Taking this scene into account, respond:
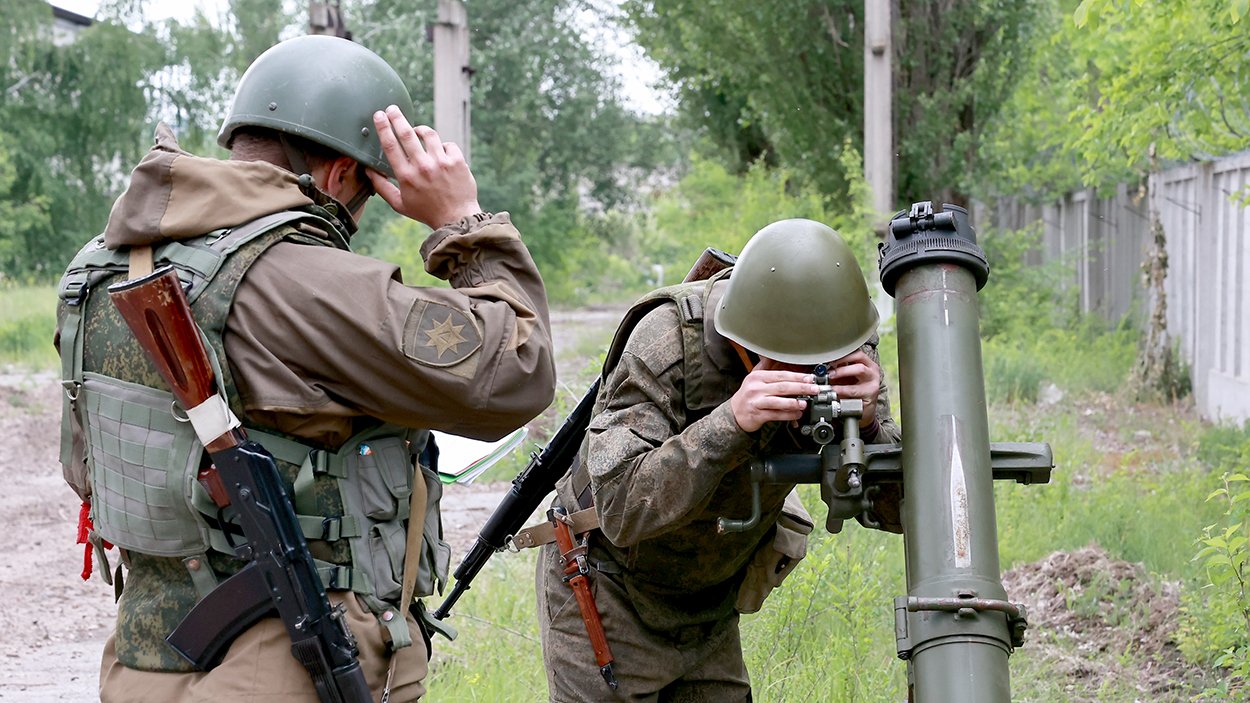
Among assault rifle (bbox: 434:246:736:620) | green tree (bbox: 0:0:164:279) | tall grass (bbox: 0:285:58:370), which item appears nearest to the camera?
assault rifle (bbox: 434:246:736:620)

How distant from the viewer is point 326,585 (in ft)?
8.53

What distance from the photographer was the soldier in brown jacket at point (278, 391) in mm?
2514

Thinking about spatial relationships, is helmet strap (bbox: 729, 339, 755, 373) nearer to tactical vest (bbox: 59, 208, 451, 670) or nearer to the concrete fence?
tactical vest (bbox: 59, 208, 451, 670)

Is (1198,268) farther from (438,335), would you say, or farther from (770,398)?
(438,335)

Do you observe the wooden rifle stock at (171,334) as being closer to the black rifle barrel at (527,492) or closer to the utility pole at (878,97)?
the black rifle barrel at (527,492)

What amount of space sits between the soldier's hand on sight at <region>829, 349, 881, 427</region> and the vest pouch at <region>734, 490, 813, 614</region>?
565 millimetres

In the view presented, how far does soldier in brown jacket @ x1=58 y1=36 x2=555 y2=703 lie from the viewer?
2514 millimetres

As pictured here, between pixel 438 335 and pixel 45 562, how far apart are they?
243 inches

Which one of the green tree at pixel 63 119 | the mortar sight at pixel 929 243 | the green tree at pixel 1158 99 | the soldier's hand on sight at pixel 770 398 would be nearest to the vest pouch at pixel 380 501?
the soldier's hand on sight at pixel 770 398

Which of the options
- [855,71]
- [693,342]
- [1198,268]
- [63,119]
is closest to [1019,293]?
[855,71]

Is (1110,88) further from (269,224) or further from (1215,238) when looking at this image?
(269,224)

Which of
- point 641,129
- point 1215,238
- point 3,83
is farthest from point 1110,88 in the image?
point 641,129

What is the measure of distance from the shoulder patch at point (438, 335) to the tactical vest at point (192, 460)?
0.24 metres

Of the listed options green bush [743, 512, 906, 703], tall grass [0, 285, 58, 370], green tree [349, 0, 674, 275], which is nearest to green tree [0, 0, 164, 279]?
green tree [349, 0, 674, 275]
